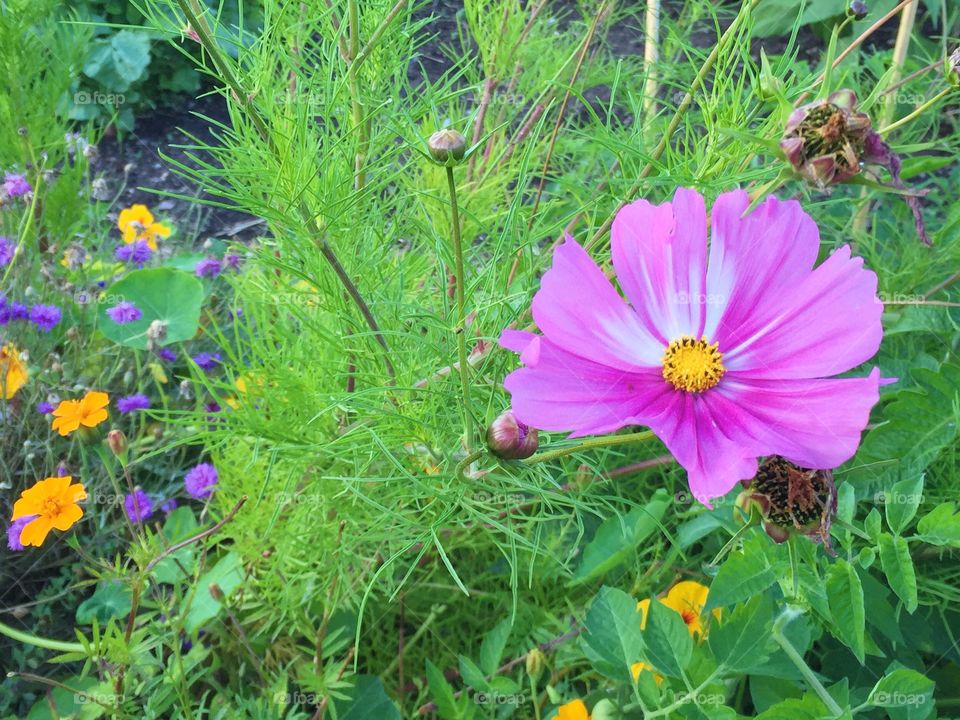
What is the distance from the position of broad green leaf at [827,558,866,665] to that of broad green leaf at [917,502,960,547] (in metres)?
0.07

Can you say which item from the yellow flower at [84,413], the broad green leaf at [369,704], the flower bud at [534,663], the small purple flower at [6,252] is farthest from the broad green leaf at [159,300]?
the flower bud at [534,663]

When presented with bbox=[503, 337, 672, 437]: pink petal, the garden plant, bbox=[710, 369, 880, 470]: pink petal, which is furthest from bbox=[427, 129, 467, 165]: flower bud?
bbox=[710, 369, 880, 470]: pink petal

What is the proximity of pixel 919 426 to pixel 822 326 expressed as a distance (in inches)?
13.8

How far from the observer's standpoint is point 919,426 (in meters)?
0.77

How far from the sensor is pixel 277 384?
31.8 inches

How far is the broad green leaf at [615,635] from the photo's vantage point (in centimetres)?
63

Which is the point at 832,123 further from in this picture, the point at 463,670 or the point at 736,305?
the point at 463,670

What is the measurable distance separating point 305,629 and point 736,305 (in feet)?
1.54

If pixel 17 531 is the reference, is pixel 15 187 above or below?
above

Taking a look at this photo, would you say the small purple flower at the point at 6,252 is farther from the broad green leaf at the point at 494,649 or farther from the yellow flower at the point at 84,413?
the broad green leaf at the point at 494,649

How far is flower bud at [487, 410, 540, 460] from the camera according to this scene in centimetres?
46

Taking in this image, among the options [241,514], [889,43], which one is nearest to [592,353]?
[241,514]

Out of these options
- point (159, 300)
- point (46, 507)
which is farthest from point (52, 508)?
point (159, 300)

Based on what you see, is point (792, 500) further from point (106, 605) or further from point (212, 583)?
point (106, 605)
